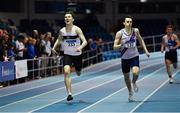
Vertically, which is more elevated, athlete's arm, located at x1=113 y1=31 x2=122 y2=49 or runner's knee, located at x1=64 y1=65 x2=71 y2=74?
athlete's arm, located at x1=113 y1=31 x2=122 y2=49

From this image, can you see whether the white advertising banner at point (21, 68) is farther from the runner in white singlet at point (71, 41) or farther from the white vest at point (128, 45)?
the white vest at point (128, 45)

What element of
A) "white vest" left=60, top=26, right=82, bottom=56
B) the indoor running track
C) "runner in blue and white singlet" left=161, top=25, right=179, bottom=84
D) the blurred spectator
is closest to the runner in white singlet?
"white vest" left=60, top=26, right=82, bottom=56

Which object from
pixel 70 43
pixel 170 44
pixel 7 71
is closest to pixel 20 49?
pixel 7 71

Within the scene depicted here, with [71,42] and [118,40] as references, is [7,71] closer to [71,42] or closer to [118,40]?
[71,42]

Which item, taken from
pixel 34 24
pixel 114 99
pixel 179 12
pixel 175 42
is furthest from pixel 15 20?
pixel 114 99

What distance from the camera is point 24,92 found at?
15719 mm

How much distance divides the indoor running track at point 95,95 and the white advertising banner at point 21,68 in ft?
1.49

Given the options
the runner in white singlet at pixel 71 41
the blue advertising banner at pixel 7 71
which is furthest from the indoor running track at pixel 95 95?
the runner in white singlet at pixel 71 41

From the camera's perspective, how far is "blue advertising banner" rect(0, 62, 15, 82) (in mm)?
17234

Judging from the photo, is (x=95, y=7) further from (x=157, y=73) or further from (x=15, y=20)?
(x=157, y=73)

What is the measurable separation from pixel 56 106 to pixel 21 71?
746 centimetres

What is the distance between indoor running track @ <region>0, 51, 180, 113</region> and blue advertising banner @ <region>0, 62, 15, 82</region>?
1.32ft

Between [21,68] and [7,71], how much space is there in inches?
53.0

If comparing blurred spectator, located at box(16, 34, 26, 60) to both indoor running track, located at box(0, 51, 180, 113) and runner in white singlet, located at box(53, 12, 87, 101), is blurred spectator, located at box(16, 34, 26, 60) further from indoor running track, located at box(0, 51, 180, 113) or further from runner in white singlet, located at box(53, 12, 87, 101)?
runner in white singlet, located at box(53, 12, 87, 101)
